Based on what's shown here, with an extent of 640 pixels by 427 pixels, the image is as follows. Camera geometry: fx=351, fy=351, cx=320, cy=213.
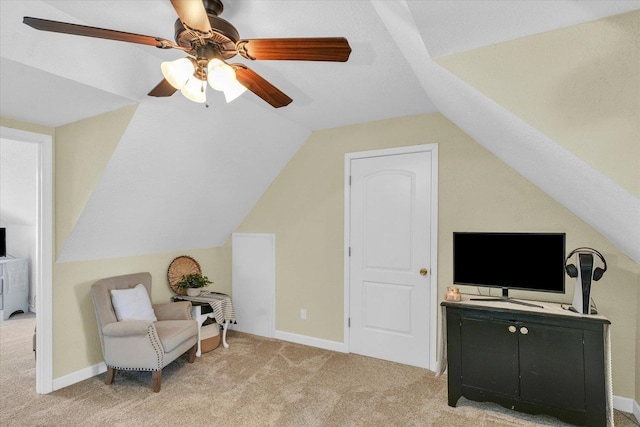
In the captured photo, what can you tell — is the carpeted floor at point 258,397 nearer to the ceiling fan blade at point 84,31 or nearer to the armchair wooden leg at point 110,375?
the armchair wooden leg at point 110,375

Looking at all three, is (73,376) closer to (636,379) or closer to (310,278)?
(310,278)

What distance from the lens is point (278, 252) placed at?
13.7ft

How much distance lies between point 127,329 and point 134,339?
0.11 m

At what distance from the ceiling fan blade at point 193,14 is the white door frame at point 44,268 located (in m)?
2.42

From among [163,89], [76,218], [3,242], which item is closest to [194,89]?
[163,89]

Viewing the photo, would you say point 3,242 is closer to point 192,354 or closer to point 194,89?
point 192,354

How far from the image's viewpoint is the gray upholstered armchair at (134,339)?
280 cm

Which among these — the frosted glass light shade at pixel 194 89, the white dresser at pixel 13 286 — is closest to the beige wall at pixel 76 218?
the frosted glass light shade at pixel 194 89

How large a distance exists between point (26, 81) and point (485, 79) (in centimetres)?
252

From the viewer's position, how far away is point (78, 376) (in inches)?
120

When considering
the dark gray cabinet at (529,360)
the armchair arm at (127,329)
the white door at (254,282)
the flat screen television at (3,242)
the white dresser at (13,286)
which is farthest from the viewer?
the flat screen television at (3,242)

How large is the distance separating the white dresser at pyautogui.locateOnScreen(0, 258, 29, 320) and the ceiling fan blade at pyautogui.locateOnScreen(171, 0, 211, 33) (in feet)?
17.6

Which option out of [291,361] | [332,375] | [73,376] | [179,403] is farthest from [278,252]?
[73,376]

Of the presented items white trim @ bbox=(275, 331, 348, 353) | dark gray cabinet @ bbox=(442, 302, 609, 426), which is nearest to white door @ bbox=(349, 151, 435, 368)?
white trim @ bbox=(275, 331, 348, 353)
